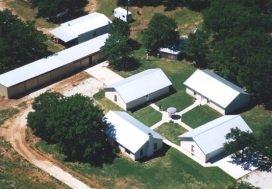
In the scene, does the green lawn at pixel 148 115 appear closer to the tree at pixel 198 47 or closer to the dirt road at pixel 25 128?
the dirt road at pixel 25 128

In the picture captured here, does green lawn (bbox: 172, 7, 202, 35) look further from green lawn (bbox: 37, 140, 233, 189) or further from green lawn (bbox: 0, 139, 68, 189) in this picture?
green lawn (bbox: 0, 139, 68, 189)

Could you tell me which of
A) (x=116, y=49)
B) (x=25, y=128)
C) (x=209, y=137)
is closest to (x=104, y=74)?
(x=116, y=49)

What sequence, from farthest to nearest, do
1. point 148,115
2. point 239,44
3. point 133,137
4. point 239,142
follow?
point 239,44
point 148,115
point 133,137
point 239,142

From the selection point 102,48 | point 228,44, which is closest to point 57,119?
point 102,48

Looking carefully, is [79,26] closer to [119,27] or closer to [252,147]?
[119,27]

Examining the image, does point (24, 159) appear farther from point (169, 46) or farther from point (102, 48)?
point (169, 46)

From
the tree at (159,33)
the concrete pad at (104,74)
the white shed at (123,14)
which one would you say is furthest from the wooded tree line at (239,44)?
the white shed at (123,14)
